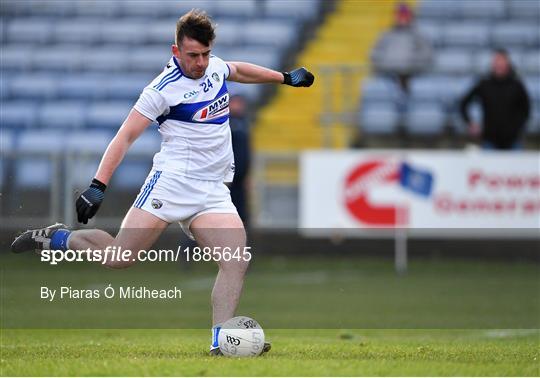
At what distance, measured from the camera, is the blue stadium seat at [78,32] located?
25.2 meters

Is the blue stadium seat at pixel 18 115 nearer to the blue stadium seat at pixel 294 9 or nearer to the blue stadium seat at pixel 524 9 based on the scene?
the blue stadium seat at pixel 294 9

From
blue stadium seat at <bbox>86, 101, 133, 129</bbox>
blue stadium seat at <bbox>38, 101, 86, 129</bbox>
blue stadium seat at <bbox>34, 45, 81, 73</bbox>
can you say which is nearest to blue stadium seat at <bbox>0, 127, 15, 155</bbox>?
blue stadium seat at <bbox>38, 101, 86, 129</bbox>

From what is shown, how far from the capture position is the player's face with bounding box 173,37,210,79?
8586mm

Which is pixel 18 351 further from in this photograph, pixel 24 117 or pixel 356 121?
pixel 24 117

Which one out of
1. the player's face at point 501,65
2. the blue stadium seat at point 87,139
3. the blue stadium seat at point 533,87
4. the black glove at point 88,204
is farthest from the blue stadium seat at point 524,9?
the black glove at point 88,204

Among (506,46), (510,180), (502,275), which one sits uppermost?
(506,46)

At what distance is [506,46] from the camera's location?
23281 mm

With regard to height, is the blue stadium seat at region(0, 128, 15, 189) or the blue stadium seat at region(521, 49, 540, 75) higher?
the blue stadium seat at region(521, 49, 540, 75)

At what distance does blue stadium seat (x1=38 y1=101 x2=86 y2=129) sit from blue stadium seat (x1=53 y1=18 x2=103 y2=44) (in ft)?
7.75

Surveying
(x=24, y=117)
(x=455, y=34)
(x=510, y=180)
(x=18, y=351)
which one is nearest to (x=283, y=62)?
(x=455, y=34)

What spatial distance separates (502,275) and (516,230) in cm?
84

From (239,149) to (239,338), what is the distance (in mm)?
8829

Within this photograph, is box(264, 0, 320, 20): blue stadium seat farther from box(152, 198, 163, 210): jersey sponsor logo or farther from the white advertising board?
box(152, 198, 163, 210): jersey sponsor logo

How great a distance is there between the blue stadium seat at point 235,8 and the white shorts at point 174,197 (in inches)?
665
